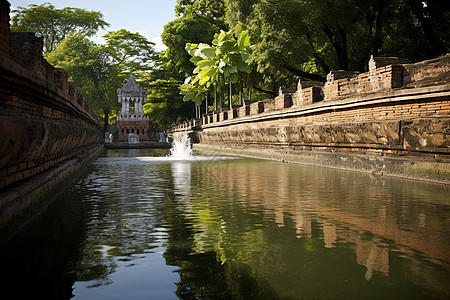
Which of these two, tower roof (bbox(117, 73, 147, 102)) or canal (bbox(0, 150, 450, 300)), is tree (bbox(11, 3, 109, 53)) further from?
canal (bbox(0, 150, 450, 300))

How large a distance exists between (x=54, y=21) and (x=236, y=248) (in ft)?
180

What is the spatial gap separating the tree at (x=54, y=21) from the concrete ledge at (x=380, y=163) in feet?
141

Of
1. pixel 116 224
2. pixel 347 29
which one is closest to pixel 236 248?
pixel 116 224

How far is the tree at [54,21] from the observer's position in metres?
49.7

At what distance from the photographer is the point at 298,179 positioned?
923 cm

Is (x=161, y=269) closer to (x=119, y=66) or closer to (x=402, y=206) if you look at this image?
(x=402, y=206)

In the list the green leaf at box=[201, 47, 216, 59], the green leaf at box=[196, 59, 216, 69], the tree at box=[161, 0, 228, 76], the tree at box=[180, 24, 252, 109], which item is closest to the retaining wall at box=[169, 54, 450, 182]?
→ the tree at box=[180, 24, 252, 109]

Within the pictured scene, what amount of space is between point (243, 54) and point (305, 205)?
26.4 meters

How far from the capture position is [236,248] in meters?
3.72

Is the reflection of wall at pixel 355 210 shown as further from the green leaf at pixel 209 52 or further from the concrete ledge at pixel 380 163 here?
the green leaf at pixel 209 52

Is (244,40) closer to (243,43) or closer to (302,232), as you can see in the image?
(243,43)

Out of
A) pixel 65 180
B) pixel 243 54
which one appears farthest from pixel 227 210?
pixel 243 54

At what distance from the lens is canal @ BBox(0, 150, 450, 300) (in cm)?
278

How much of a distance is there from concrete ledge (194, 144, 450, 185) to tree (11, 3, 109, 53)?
141ft
